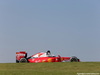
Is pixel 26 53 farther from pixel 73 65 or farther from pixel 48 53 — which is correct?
pixel 73 65

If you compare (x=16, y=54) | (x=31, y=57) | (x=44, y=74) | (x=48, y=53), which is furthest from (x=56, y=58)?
(x=44, y=74)

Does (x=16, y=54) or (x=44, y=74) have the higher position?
(x=16, y=54)

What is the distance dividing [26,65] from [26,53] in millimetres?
6811

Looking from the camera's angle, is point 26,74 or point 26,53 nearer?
point 26,74

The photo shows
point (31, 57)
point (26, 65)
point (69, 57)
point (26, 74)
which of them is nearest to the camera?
point (26, 74)

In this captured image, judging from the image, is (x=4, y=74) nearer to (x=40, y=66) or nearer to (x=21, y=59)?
(x=40, y=66)

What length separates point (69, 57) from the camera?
28.8 m

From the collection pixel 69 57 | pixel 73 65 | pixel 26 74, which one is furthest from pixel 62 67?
pixel 26 74

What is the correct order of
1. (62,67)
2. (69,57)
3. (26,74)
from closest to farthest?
1. (26,74)
2. (62,67)
3. (69,57)

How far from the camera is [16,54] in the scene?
30.4 m

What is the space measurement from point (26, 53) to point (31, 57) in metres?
0.94

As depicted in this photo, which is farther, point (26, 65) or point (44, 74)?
point (26, 65)

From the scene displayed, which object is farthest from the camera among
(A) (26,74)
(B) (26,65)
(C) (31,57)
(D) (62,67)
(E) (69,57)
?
(C) (31,57)

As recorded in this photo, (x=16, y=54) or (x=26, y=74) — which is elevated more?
(x=16, y=54)
